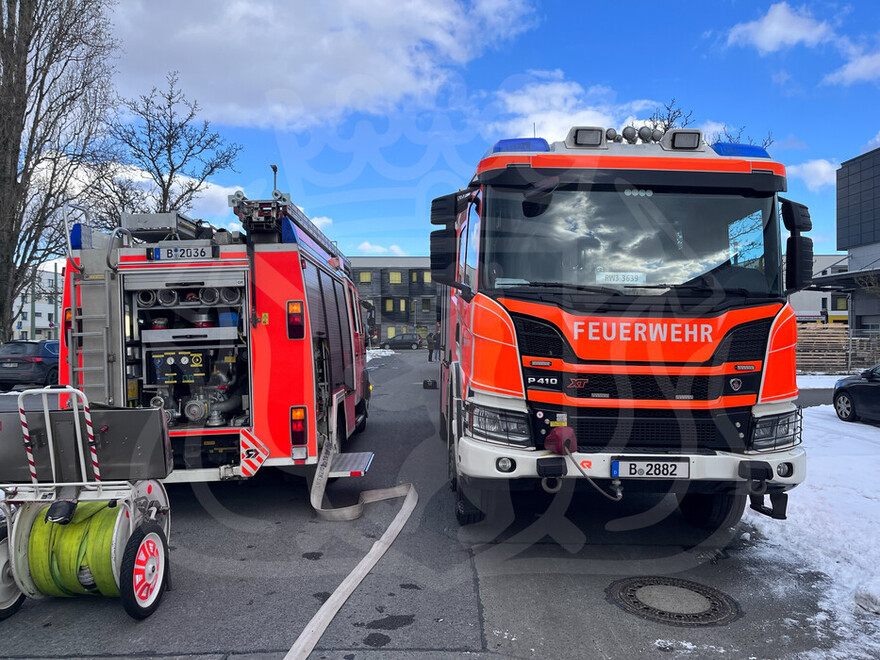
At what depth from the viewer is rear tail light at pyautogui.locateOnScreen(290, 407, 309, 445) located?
20.5ft

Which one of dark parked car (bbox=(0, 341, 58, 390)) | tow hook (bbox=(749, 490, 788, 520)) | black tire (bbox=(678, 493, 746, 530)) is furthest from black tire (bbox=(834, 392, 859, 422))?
dark parked car (bbox=(0, 341, 58, 390))

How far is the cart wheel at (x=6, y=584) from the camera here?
3918mm

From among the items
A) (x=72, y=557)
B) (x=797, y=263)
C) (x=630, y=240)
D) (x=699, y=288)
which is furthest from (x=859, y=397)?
(x=72, y=557)

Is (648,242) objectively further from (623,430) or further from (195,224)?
(195,224)

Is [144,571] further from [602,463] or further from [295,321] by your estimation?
[602,463]

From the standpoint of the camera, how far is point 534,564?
5078mm

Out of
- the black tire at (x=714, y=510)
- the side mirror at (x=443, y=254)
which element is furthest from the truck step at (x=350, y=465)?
the black tire at (x=714, y=510)

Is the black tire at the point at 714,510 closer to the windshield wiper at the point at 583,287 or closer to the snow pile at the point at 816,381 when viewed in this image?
the windshield wiper at the point at 583,287

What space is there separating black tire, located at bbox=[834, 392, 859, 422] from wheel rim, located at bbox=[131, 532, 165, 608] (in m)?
13.7

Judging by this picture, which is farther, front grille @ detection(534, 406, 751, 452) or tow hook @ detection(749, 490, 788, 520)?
tow hook @ detection(749, 490, 788, 520)

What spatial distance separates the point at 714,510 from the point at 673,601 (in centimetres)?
165

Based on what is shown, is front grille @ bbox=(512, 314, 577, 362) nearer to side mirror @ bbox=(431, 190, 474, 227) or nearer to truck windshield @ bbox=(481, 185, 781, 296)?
truck windshield @ bbox=(481, 185, 781, 296)

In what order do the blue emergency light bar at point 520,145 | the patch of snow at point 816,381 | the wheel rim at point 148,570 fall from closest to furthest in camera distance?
1. the wheel rim at point 148,570
2. the blue emergency light bar at point 520,145
3. the patch of snow at point 816,381

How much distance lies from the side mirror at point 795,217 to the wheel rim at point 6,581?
6.14m
